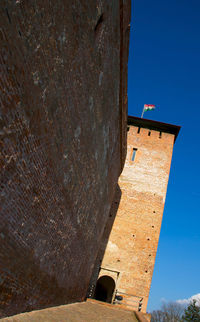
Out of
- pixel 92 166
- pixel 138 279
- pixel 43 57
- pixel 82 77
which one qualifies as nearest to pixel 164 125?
pixel 138 279

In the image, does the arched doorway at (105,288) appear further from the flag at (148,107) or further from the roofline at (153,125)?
the flag at (148,107)

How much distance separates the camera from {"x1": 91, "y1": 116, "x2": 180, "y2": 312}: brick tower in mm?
12336

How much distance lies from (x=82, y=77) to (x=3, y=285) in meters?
2.91

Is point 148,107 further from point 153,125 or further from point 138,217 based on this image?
point 138,217

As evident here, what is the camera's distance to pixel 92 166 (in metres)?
5.68

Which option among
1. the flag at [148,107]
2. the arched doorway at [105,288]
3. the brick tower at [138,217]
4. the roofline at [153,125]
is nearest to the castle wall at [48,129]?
the brick tower at [138,217]

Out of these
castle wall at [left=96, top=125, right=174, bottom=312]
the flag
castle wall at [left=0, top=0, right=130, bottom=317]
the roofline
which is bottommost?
castle wall at [left=0, top=0, right=130, bottom=317]

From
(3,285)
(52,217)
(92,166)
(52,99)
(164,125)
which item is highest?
(164,125)

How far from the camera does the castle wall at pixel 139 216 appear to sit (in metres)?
12.4

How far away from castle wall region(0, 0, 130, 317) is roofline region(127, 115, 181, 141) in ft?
35.6

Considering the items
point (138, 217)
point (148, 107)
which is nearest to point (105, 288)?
point (138, 217)

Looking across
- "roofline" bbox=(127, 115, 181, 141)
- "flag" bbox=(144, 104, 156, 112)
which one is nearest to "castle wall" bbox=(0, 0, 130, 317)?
"roofline" bbox=(127, 115, 181, 141)

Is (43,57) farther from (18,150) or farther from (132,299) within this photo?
(132,299)

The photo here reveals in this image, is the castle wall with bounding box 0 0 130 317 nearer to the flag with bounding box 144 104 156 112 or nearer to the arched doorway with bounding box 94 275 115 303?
the arched doorway with bounding box 94 275 115 303
